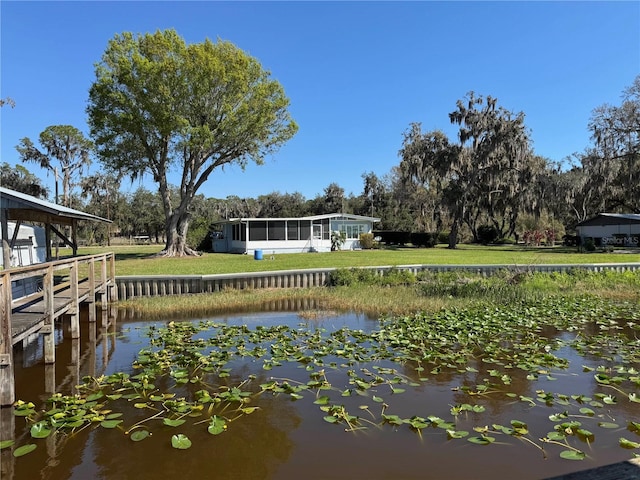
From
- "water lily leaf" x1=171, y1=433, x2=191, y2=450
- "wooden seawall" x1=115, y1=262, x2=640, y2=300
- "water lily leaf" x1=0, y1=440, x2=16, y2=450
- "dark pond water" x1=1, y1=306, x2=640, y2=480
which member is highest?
"wooden seawall" x1=115, y1=262, x2=640, y2=300

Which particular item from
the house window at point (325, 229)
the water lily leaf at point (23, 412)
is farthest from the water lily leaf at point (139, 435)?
the house window at point (325, 229)

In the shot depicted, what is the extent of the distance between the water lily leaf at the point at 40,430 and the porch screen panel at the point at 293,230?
25.4m

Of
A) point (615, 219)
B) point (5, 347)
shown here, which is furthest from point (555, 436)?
point (615, 219)

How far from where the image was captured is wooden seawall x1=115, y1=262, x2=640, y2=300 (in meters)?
12.6

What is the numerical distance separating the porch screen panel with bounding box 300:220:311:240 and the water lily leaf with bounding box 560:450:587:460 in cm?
2642

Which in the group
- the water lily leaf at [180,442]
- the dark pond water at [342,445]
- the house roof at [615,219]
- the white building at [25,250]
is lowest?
the dark pond water at [342,445]

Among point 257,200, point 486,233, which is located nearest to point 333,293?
point 486,233

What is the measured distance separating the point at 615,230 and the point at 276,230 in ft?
75.9

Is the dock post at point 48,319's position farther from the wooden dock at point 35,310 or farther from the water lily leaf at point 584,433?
the water lily leaf at point 584,433

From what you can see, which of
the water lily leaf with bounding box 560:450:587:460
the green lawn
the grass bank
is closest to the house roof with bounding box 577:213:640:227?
the green lawn

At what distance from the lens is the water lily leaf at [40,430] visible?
4008 millimetres

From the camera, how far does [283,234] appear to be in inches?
1157

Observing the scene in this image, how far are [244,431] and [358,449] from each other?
1099 millimetres

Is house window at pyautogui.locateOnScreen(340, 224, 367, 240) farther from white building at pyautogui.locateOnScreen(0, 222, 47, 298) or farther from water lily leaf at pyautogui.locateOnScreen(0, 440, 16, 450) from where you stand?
water lily leaf at pyautogui.locateOnScreen(0, 440, 16, 450)
